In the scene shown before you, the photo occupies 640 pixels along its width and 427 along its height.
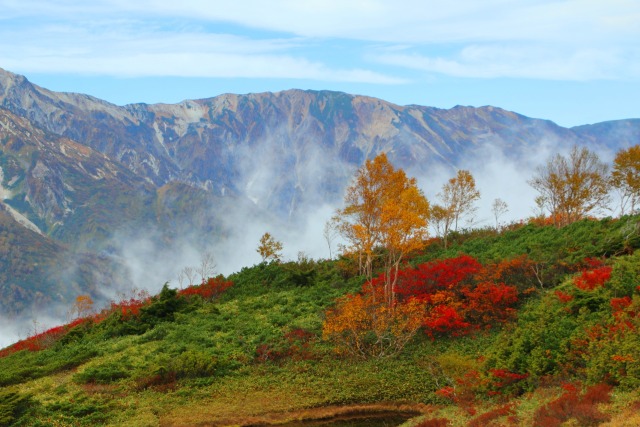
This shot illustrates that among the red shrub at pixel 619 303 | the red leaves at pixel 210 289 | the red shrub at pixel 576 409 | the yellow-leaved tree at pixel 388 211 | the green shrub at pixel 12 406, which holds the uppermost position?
the yellow-leaved tree at pixel 388 211

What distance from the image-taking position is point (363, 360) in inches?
1231

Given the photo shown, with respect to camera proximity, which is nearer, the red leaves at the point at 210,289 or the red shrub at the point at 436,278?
the red shrub at the point at 436,278

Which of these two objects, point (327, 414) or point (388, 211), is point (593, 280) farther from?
point (327, 414)

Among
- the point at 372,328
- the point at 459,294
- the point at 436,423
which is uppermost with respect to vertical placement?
the point at 459,294

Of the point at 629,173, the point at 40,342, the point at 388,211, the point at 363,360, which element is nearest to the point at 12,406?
the point at 363,360

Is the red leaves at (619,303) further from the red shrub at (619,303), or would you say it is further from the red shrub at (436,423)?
the red shrub at (436,423)

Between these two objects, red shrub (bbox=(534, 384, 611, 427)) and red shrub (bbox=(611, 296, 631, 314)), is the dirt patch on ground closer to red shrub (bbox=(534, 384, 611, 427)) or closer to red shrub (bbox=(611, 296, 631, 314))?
red shrub (bbox=(534, 384, 611, 427))

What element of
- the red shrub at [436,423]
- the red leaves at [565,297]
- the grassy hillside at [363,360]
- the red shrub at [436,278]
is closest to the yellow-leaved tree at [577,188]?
the grassy hillside at [363,360]

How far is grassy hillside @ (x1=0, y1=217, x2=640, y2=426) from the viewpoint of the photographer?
1980cm

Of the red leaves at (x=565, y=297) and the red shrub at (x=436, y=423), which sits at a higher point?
the red leaves at (x=565, y=297)

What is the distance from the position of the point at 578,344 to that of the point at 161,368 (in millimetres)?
20146

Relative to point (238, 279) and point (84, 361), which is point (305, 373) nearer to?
point (84, 361)

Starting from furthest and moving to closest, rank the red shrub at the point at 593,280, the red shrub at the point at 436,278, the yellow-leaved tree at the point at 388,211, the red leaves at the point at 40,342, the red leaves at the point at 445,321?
the red leaves at the point at 40,342, the red shrub at the point at 436,278, the yellow-leaved tree at the point at 388,211, the red leaves at the point at 445,321, the red shrub at the point at 593,280

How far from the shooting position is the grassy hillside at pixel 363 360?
19.8 metres
